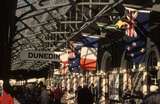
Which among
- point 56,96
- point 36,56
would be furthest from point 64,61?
point 36,56

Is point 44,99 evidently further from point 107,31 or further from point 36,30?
point 36,30

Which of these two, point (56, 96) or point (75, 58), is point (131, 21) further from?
point (75, 58)

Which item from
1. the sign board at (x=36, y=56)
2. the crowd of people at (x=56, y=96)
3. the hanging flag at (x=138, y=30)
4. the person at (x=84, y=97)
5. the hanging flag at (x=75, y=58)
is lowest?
the crowd of people at (x=56, y=96)

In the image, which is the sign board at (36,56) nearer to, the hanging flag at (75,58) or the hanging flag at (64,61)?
the hanging flag at (75,58)

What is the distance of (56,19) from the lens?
33344 millimetres

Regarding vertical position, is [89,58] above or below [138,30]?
below

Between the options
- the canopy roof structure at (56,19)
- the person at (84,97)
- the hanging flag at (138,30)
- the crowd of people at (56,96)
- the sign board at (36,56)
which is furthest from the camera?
the sign board at (36,56)

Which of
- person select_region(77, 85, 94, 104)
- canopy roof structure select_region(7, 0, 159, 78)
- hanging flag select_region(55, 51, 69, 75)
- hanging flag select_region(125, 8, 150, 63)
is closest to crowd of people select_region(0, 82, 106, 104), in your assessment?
person select_region(77, 85, 94, 104)

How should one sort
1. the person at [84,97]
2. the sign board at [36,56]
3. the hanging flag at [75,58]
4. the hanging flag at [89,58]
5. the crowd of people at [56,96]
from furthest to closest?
the hanging flag at [75,58]
the sign board at [36,56]
the hanging flag at [89,58]
the crowd of people at [56,96]
the person at [84,97]

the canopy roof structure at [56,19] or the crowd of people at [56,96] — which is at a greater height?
the canopy roof structure at [56,19]

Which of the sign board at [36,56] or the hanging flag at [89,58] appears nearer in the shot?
the hanging flag at [89,58]

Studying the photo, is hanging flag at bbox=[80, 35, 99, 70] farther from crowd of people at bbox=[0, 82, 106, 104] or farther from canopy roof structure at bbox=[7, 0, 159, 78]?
canopy roof structure at bbox=[7, 0, 159, 78]

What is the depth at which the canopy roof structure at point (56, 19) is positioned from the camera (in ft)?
89.1

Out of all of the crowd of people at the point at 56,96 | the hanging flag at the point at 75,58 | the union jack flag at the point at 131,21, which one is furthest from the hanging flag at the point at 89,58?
the hanging flag at the point at 75,58
